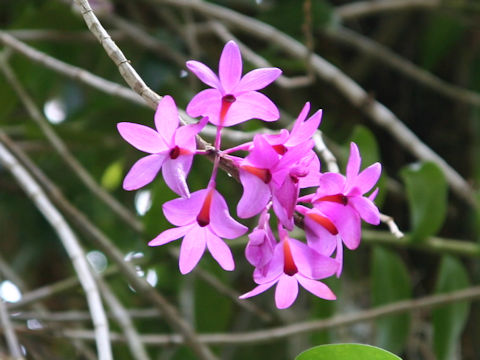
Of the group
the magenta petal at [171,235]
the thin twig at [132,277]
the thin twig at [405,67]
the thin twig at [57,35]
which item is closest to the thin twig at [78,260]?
the thin twig at [132,277]

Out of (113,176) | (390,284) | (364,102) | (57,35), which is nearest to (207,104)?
(364,102)

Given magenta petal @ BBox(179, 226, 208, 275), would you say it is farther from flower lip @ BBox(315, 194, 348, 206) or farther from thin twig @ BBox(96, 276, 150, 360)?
thin twig @ BBox(96, 276, 150, 360)

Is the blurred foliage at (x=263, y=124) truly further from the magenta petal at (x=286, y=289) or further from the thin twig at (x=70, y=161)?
the magenta petal at (x=286, y=289)

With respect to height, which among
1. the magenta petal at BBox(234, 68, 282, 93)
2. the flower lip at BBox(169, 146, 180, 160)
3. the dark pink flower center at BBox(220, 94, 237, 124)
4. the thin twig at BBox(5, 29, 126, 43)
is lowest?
the flower lip at BBox(169, 146, 180, 160)

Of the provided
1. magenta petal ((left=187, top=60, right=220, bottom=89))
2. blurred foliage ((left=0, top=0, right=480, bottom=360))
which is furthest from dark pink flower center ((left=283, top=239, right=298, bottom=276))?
blurred foliage ((left=0, top=0, right=480, bottom=360))

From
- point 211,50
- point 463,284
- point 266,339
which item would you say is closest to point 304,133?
point 266,339
